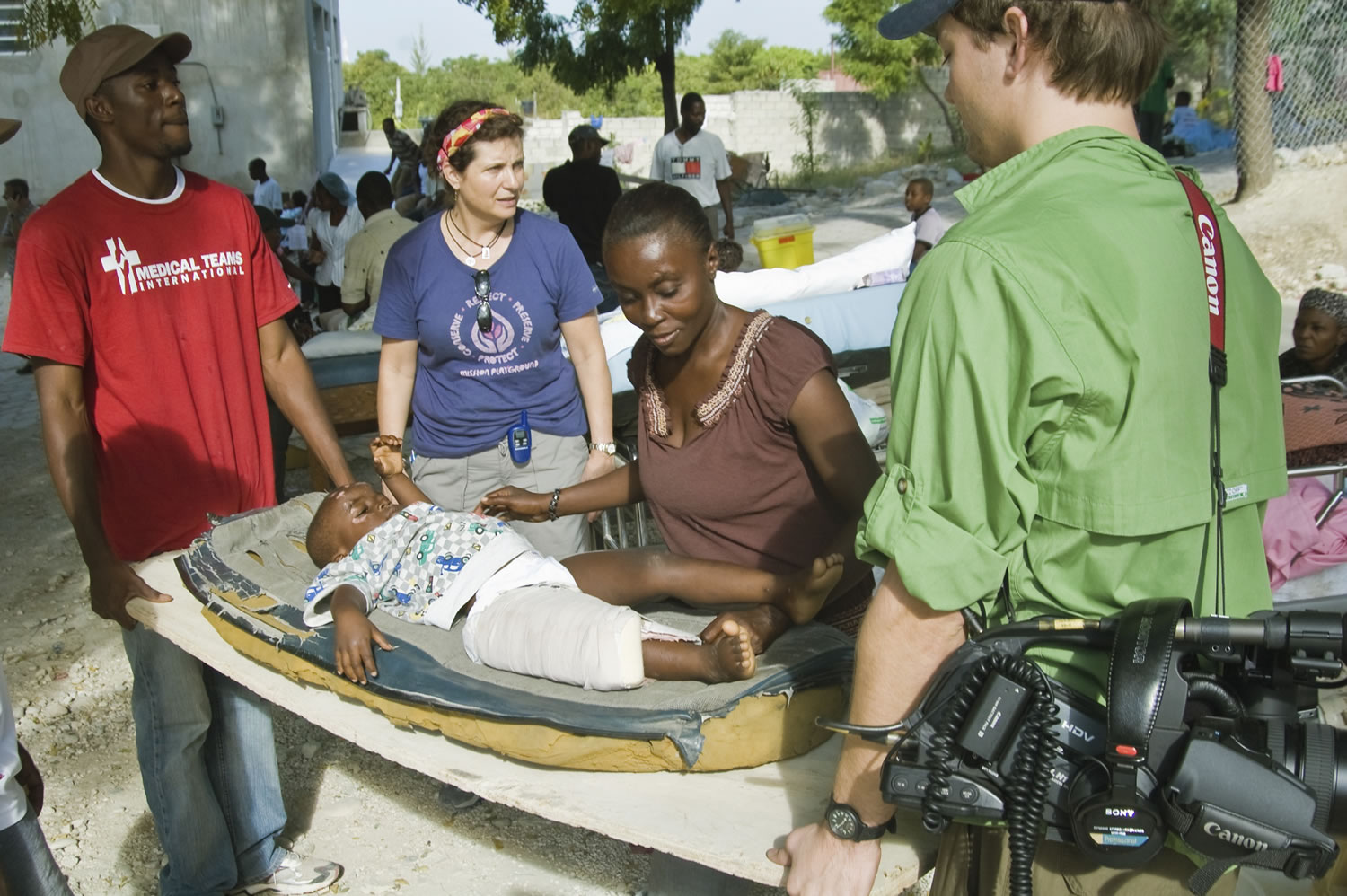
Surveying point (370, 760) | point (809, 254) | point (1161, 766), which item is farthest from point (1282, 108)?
point (1161, 766)

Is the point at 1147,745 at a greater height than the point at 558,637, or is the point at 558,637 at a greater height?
the point at 1147,745

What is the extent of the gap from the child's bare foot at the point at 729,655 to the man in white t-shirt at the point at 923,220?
5.02m

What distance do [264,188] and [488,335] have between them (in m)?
11.8

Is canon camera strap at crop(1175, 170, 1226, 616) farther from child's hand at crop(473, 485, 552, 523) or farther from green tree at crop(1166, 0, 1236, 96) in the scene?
green tree at crop(1166, 0, 1236, 96)

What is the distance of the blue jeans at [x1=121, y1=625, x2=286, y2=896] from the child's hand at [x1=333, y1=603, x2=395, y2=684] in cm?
58

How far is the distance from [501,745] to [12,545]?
499 centimetres

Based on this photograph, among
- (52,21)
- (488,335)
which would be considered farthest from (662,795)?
(52,21)

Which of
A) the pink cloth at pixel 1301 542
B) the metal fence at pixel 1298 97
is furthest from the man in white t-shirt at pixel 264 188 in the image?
the pink cloth at pixel 1301 542

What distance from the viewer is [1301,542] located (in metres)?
3.84

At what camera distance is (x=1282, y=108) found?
46.0ft

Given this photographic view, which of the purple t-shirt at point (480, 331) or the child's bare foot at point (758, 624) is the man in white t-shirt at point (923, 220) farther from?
the child's bare foot at point (758, 624)

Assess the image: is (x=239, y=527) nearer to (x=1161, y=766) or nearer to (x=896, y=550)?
(x=896, y=550)

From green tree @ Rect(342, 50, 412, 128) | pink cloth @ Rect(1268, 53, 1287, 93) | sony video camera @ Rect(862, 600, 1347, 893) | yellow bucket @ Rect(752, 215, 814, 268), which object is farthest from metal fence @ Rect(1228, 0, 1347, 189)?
green tree @ Rect(342, 50, 412, 128)

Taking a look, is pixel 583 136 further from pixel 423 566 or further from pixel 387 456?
pixel 423 566
